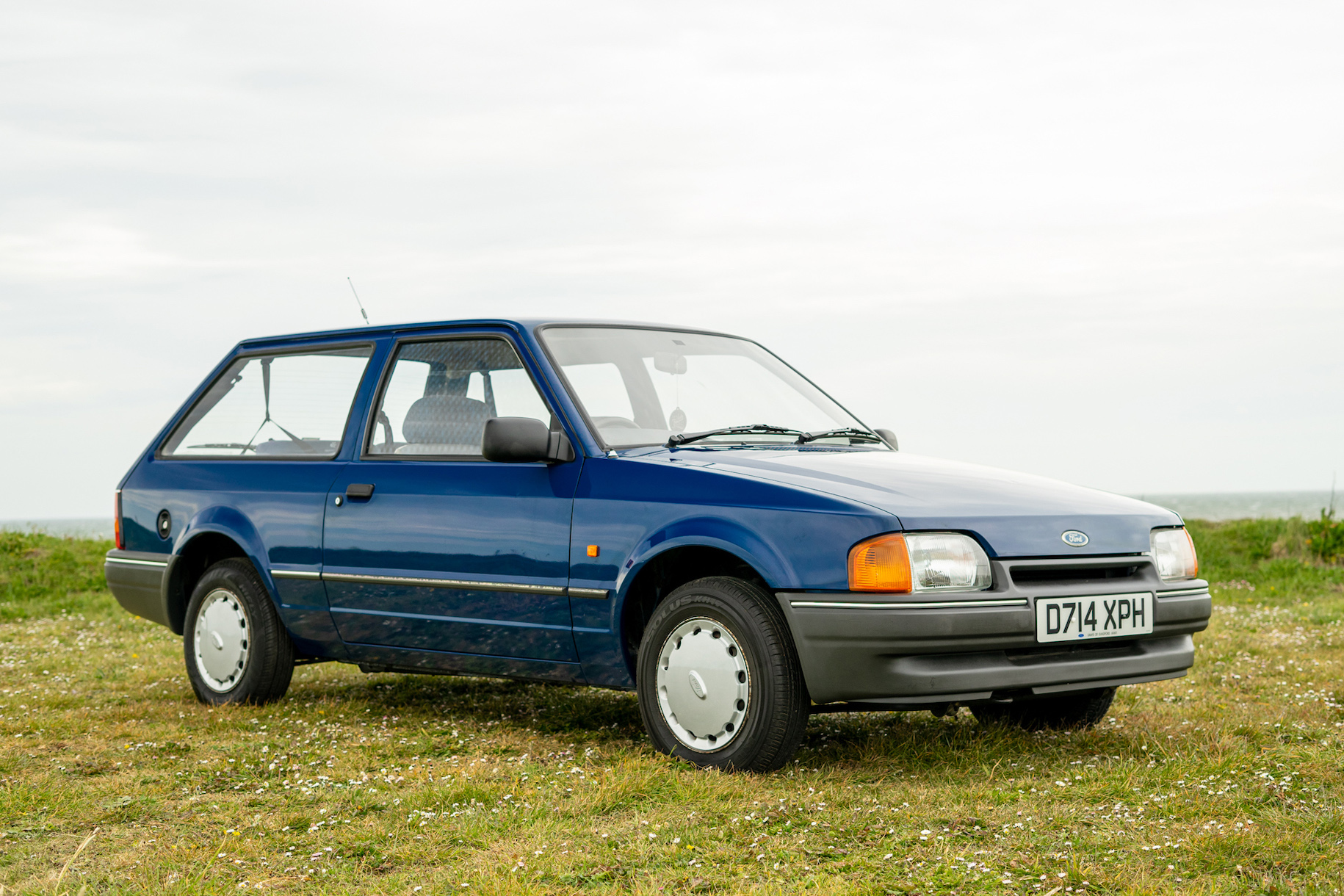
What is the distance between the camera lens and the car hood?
4570 millimetres

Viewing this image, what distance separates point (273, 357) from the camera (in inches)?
276

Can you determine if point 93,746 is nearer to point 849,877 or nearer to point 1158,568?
point 849,877

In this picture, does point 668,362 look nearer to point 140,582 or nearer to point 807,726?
point 807,726

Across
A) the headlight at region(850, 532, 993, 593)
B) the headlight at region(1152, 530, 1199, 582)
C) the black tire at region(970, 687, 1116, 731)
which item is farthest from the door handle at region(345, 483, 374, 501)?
the headlight at region(1152, 530, 1199, 582)

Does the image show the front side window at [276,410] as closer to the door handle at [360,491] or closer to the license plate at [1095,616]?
the door handle at [360,491]

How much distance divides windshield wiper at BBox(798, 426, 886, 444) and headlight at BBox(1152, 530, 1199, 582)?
1.34 meters

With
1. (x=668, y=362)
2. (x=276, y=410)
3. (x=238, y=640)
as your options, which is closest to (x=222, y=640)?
(x=238, y=640)

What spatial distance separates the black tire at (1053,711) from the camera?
5664mm

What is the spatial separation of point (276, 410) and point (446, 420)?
4.44 feet

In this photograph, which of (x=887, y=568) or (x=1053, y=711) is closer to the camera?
(x=887, y=568)

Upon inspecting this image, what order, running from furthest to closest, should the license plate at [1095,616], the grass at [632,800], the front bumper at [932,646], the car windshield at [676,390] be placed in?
the car windshield at [676,390]
the license plate at [1095,616]
the front bumper at [932,646]
the grass at [632,800]

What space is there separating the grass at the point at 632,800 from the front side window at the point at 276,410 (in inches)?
52.4

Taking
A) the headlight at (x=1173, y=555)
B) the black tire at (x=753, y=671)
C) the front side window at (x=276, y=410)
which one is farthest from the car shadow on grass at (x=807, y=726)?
the front side window at (x=276, y=410)

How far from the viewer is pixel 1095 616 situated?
4.77 meters
